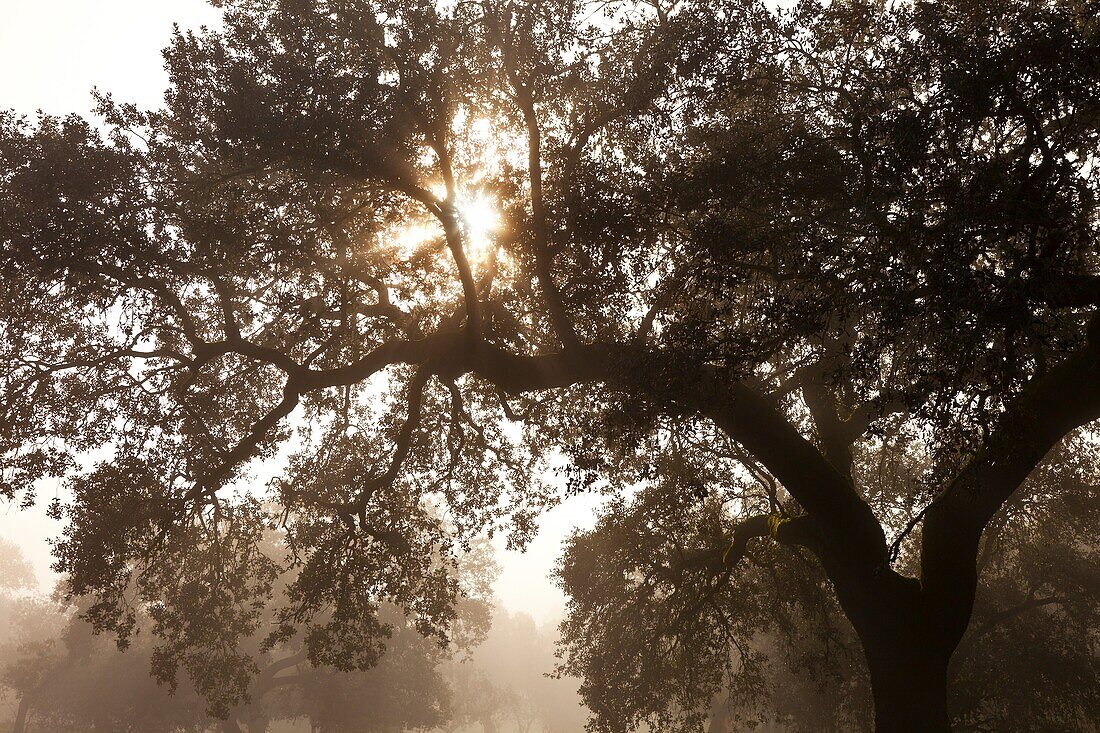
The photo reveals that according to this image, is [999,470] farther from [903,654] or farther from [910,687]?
[910,687]

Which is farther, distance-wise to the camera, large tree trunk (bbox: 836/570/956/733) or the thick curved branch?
large tree trunk (bbox: 836/570/956/733)

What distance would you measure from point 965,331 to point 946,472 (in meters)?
2.04

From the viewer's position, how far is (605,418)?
926 centimetres

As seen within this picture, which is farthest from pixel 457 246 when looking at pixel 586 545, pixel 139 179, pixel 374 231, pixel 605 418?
pixel 586 545

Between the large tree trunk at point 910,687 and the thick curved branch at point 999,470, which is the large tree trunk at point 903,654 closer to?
the large tree trunk at point 910,687

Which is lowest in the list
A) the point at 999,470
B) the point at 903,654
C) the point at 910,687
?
the point at 910,687

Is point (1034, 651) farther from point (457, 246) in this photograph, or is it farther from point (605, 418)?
point (457, 246)

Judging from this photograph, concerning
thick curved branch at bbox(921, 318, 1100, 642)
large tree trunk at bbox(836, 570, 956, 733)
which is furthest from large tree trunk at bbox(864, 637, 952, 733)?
thick curved branch at bbox(921, 318, 1100, 642)

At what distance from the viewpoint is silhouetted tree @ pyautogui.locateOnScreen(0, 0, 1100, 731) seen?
→ 7.18 metres

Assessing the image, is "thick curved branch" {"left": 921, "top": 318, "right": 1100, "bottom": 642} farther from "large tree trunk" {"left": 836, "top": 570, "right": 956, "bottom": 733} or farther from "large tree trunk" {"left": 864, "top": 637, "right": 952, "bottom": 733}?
"large tree trunk" {"left": 864, "top": 637, "right": 952, "bottom": 733}

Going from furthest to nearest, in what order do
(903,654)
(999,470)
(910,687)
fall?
(903,654) < (910,687) < (999,470)

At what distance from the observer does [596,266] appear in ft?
32.9

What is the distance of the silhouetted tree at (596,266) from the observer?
23.6ft

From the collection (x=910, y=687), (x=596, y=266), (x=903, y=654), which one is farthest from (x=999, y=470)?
(x=596, y=266)
